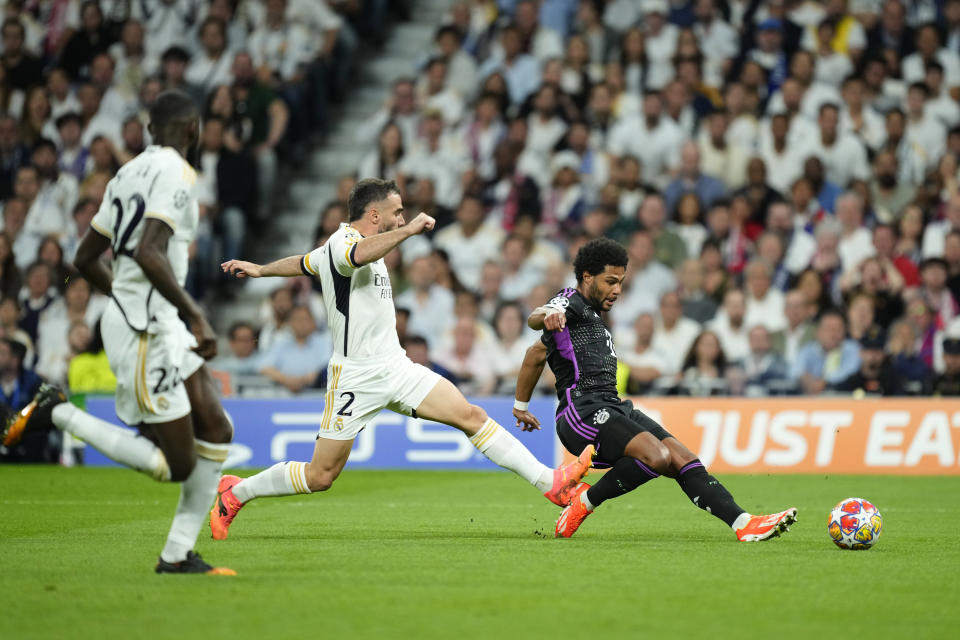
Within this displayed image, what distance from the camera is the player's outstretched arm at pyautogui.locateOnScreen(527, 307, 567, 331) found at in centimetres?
806

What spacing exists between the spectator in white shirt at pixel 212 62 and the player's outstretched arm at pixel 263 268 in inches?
450

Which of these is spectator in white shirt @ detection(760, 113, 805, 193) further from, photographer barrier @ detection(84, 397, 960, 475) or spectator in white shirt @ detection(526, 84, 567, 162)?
photographer barrier @ detection(84, 397, 960, 475)

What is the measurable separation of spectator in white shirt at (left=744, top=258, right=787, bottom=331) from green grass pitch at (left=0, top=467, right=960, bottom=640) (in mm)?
4484

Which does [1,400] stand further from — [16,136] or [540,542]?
[540,542]

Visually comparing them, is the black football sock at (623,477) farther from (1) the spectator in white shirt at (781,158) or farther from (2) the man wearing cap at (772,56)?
(2) the man wearing cap at (772,56)

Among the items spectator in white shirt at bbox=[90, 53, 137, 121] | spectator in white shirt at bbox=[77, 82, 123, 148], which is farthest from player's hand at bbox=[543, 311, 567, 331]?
spectator in white shirt at bbox=[90, 53, 137, 121]

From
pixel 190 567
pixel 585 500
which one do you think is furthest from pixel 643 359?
pixel 190 567

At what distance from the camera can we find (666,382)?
15195 mm

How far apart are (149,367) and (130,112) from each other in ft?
46.3

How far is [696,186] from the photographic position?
1725 centimetres

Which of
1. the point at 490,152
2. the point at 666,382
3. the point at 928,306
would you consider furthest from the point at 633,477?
the point at 490,152

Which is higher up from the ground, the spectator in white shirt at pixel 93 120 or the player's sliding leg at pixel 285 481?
the spectator in white shirt at pixel 93 120

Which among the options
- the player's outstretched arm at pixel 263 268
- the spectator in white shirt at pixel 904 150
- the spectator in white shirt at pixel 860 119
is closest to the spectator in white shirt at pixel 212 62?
the spectator in white shirt at pixel 860 119

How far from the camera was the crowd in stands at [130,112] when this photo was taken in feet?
57.5
